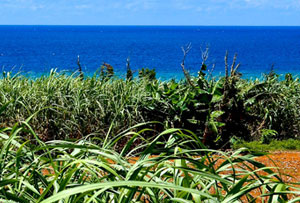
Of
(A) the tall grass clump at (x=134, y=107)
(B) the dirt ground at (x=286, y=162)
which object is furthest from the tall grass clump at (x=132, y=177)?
(A) the tall grass clump at (x=134, y=107)

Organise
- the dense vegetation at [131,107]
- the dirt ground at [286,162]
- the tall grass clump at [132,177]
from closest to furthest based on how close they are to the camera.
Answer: the tall grass clump at [132,177], the dirt ground at [286,162], the dense vegetation at [131,107]

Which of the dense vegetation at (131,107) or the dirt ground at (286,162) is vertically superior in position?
the dense vegetation at (131,107)

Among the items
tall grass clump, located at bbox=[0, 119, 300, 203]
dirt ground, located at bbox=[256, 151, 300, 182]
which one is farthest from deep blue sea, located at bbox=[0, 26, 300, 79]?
tall grass clump, located at bbox=[0, 119, 300, 203]

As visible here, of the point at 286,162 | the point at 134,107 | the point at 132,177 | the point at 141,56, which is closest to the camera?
the point at 132,177

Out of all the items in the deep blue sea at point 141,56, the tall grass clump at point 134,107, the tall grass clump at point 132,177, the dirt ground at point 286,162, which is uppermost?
the tall grass clump at point 132,177

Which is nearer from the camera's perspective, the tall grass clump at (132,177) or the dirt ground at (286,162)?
the tall grass clump at (132,177)

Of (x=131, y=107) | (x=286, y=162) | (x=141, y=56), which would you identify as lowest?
→ (x=141, y=56)

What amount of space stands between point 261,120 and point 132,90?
6.93 feet

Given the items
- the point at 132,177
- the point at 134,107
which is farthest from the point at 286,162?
the point at 132,177

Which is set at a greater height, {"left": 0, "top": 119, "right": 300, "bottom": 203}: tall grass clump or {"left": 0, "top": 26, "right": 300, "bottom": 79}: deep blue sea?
{"left": 0, "top": 119, "right": 300, "bottom": 203}: tall grass clump

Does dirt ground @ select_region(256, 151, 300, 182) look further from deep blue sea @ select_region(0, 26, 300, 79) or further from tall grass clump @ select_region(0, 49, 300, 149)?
deep blue sea @ select_region(0, 26, 300, 79)

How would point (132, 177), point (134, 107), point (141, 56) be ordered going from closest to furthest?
point (132, 177) < point (134, 107) < point (141, 56)

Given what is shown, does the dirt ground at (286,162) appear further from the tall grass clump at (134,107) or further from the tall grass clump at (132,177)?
the tall grass clump at (132,177)

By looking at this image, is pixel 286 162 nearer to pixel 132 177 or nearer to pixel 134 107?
pixel 134 107
